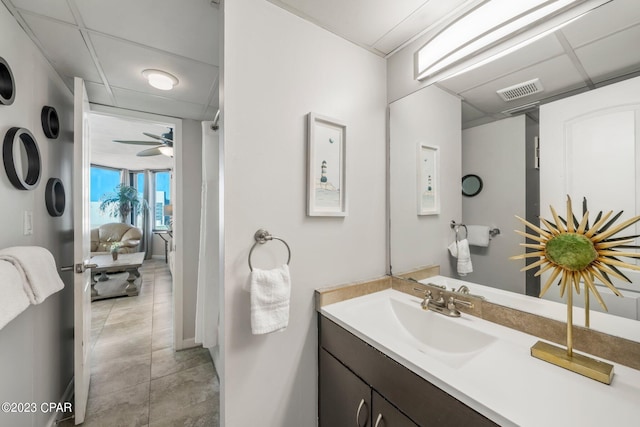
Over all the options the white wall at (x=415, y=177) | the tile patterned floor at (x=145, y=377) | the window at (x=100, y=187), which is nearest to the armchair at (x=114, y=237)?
the window at (x=100, y=187)

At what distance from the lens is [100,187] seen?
6.07m

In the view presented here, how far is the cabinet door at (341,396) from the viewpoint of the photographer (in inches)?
39.7

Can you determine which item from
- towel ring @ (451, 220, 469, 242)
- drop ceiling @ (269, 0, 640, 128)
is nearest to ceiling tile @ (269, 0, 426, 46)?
drop ceiling @ (269, 0, 640, 128)

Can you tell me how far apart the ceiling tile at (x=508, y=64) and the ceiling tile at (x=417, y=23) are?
0.30 m

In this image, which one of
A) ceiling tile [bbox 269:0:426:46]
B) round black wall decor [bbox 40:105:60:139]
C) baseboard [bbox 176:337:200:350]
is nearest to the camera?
ceiling tile [bbox 269:0:426:46]

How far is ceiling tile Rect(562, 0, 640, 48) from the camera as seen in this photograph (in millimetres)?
793

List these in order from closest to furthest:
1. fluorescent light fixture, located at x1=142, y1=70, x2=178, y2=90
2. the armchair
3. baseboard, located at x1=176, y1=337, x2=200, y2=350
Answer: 1. fluorescent light fixture, located at x1=142, y1=70, x2=178, y2=90
2. baseboard, located at x1=176, y1=337, x2=200, y2=350
3. the armchair

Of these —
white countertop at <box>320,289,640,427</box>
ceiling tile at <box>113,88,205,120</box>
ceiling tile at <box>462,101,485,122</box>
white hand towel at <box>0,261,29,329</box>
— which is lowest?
white countertop at <box>320,289,640,427</box>

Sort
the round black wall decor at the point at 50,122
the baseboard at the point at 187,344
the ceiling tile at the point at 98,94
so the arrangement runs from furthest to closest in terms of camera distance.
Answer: the baseboard at the point at 187,344 < the ceiling tile at the point at 98,94 < the round black wall decor at the point at 50,122

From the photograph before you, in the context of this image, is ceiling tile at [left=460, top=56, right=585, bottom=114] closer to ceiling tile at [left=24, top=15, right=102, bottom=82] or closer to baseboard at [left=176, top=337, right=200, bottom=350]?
ceiling tile at [left=24, top=15, right=102, bottom=82]

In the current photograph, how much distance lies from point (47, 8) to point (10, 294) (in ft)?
4.04

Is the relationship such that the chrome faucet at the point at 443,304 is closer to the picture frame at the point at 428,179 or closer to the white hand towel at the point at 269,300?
the picture frame at the point at 428,179

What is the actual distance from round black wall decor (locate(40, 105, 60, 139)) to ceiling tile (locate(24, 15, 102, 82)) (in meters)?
0.29

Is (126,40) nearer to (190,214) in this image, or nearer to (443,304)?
(190,214)
